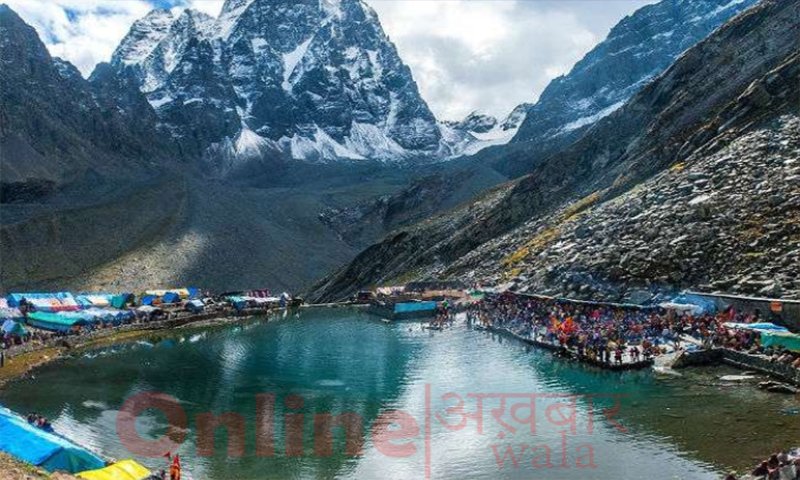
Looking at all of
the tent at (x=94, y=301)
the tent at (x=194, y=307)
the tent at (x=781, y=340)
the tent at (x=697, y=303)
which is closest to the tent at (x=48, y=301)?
the tent at (x=94, y=301)

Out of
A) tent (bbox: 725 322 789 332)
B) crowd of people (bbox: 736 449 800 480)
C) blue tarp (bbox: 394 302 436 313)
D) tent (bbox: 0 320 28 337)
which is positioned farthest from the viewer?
blue tarp (bbox: 394 302 436 313)

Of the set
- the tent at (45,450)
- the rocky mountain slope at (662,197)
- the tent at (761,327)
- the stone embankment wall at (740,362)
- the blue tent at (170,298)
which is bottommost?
the tent at (45,450)

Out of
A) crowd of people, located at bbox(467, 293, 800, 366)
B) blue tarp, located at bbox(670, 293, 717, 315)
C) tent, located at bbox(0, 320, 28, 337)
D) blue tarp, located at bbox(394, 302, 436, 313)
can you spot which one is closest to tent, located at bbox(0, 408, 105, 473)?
crowd of people, located at bbox(467, 293, 800, 366)

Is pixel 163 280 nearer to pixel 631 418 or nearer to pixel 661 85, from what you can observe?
pixel 661 85

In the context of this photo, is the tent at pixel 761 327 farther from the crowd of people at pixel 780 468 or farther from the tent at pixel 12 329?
the tent at pixel 12 329

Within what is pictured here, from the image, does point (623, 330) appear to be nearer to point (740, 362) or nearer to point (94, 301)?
point (740, 362)

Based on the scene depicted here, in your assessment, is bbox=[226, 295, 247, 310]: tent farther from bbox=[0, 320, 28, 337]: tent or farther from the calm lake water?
bbox=[0, 320, 28, 337]: tent
